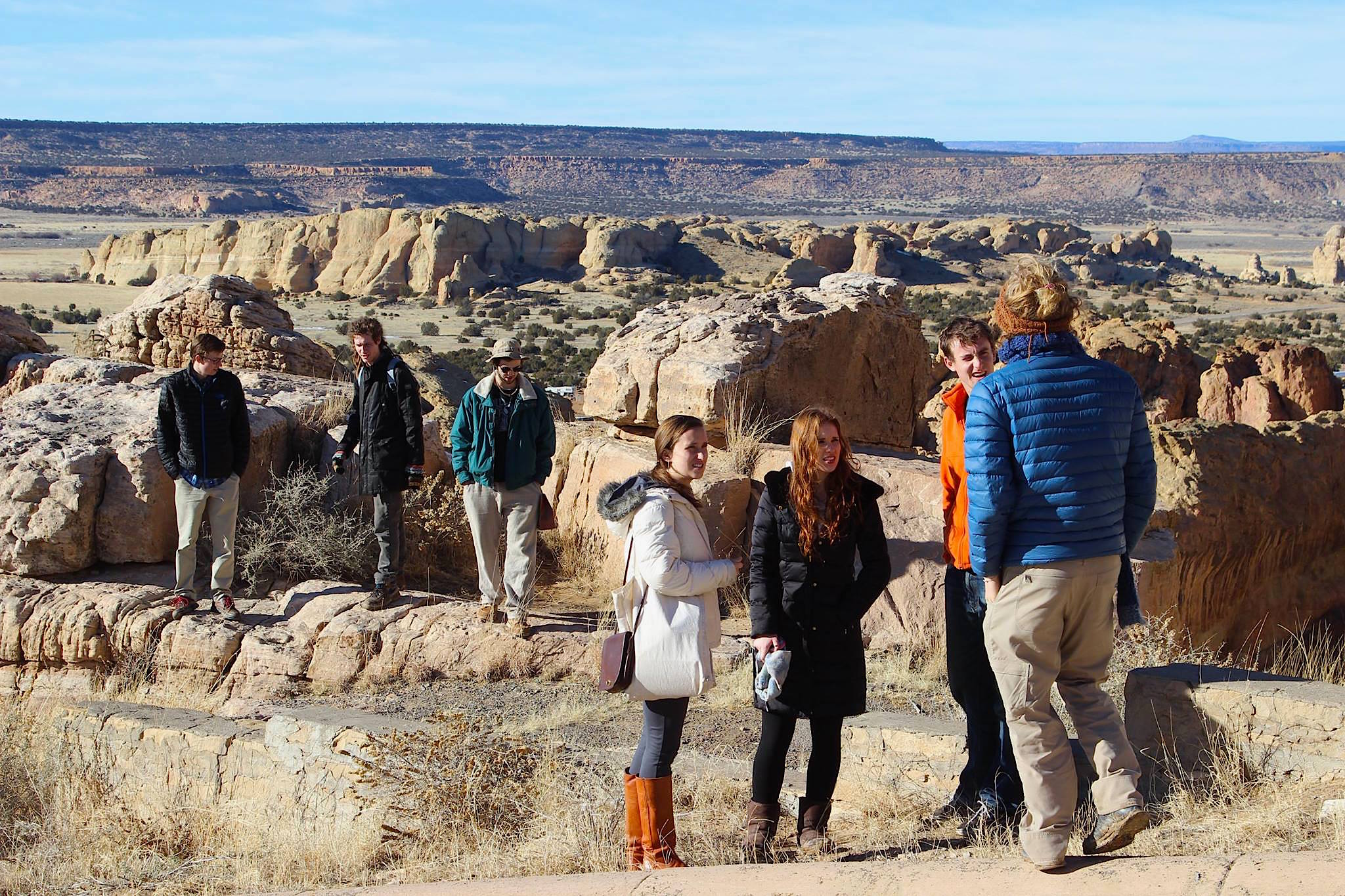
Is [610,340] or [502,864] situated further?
[610,340]

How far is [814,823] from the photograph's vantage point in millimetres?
4375

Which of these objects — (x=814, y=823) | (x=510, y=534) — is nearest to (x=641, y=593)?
(x=814, y=823)

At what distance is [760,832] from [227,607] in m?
4.42

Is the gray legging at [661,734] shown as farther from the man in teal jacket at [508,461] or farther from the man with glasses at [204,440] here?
the man with glasses at [204,440]

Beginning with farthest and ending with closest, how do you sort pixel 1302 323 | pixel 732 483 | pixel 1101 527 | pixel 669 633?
pixel 1302 323, pixel 732 483, pixel 669 633, pixel 1101 527

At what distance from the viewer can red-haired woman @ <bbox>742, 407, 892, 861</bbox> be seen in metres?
4.18

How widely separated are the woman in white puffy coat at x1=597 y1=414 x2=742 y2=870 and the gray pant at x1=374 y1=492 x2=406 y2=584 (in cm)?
330

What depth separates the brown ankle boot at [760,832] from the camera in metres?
4.28

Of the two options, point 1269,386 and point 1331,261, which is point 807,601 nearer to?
point 1269,386

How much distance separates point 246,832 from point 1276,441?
8.84 m

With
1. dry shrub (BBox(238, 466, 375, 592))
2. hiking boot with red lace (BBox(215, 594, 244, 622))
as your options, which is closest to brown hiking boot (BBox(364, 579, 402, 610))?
hiking boot with red lace (BBox(215, 594, 244, 622))

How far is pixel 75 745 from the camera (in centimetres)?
623

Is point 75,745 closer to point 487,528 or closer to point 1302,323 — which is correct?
point 487,528

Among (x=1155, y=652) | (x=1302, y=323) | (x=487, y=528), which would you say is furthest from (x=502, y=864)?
(x=1302, y=323)
